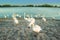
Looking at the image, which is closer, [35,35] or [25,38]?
[25,38]

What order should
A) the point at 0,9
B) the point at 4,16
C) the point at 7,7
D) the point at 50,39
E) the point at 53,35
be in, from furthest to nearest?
the point at 7,7
the point at 0,9
the point at 4,16
the point at 53,35
the point at 50,39

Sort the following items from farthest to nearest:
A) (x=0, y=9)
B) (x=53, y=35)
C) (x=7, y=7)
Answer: (x=7, y=7) → (x=0, y=9) → (x=53, y=35)

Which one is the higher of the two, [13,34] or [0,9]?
[13,34]

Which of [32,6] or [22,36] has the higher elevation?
[22,36]

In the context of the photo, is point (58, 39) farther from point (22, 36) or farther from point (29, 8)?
point (29, 8)

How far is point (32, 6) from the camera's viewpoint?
142 feet

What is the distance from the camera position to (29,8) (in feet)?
144

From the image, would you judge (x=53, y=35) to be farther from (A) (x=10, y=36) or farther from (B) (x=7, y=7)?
(B) (x=7, y=7)

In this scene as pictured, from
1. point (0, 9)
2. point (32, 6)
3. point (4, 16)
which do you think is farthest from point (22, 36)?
point (32, 6)

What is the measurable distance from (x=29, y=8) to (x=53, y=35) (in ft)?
88.0

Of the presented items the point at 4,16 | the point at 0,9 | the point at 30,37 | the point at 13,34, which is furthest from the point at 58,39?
the point at 0,9

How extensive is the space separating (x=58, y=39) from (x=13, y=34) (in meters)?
2.68

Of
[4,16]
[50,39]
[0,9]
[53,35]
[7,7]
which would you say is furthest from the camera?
[7,7]

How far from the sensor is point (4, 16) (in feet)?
112
